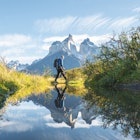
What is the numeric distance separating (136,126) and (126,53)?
69.1 feet

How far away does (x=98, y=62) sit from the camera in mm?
34875

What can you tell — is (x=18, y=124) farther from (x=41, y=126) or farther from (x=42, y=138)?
(x=42, y=138)

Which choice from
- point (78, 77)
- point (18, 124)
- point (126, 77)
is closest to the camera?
point (18, 124)

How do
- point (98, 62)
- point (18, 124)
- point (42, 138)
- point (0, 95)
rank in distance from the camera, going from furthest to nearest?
1. point (98, 62)
2. point (0, 95)
3. point (18, 124)
4. point (42, 138)

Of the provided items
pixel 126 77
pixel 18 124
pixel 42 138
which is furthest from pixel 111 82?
pixel 42 138

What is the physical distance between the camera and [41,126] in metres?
8.30

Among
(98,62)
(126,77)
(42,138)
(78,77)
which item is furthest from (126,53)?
(78,77)

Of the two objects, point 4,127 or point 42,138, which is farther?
point 4,127

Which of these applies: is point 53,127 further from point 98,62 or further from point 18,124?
point 98,62

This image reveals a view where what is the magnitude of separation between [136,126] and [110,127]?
0.58 metres

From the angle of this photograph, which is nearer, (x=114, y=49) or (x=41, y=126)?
(x=41, y=126)

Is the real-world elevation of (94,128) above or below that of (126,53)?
below

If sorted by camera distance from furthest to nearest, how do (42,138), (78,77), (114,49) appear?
1. (78,77)
2. (114,49)
3. (42,138)

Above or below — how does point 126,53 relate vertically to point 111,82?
above
